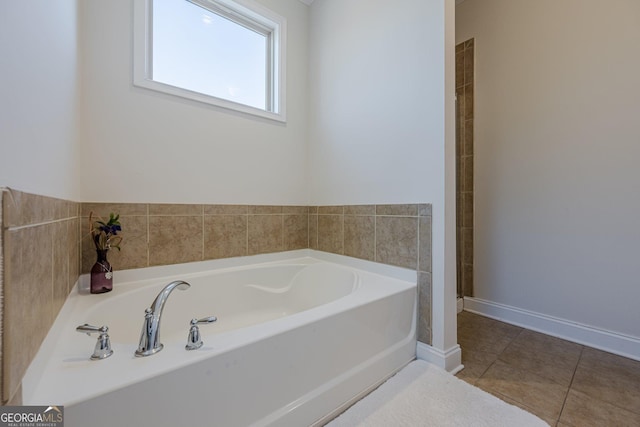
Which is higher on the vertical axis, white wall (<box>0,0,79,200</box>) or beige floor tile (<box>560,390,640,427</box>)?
white wall (<box>0,0,79,200</box>)

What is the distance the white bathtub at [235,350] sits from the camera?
0.67m

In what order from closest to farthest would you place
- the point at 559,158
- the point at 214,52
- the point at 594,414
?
the point at 594,414, the point at 559,158, the point at 214,52

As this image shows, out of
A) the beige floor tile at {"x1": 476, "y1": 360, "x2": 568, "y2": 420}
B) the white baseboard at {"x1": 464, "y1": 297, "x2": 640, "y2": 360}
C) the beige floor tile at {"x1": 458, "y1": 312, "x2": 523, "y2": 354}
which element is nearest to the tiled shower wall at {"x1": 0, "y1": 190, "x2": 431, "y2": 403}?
the beige floor tile at {"x1": 476, "y1": 360, "x2": 568, "y2": 420}

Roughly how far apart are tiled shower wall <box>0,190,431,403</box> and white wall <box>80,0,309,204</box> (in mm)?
117

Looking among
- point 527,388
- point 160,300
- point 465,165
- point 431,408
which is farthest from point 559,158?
point 160,300

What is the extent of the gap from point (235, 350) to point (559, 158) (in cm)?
245

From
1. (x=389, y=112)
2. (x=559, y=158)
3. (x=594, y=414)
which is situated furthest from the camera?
(x=559, y=158)

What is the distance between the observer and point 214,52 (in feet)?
6.62

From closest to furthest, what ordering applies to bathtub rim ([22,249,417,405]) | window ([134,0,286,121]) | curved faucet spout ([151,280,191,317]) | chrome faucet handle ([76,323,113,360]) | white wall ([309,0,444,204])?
1. bathtub rim ([22,249,417,405])
2. chrome faucet handle ([76,323,113,360])
3. curved faucet spout ([151,280,191,317])
4. white wall ([309,0,444,204])
5. window ([134,0,286,121])

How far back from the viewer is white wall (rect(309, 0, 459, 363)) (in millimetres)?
1477

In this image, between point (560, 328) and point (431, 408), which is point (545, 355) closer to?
point (560, 328)

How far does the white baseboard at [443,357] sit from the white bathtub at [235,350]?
3.0 inches

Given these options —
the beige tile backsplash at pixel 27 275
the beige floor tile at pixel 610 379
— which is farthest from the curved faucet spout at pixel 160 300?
the beige floor tile at pixel 610 379

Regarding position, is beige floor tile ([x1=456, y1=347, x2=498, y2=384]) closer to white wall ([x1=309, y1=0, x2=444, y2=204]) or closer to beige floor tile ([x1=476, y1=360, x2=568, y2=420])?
beige floor tile ([x1=476, y1=360, x2=568, y2=420])
